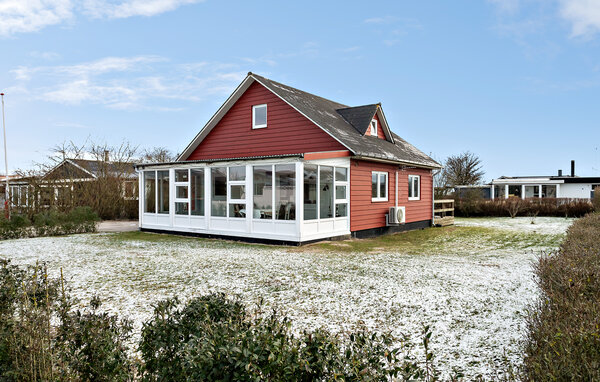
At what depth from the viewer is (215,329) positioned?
294cm

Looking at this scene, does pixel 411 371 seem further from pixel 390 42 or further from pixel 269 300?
pixel 390 42

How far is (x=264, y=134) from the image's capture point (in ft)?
54.2

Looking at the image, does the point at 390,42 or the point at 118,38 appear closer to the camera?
the point at 118,38

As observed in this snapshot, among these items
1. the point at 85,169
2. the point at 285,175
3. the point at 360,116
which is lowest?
the point at 285,175

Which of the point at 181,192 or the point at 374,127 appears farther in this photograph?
the point at 374,127

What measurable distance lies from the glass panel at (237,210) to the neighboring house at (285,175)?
4 cm

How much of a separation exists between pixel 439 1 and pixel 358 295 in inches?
404

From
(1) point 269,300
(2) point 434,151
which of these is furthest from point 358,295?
(2) point 434,151

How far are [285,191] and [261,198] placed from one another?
39.8 inches

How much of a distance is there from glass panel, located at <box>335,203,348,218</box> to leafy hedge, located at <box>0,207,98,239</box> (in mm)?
10864

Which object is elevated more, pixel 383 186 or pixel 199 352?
pixel 383 186

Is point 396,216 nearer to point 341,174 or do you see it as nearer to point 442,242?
point 442,242

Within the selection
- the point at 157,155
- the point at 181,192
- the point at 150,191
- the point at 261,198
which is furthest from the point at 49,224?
the point at 157,155

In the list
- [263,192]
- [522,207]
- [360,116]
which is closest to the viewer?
[263,192]
